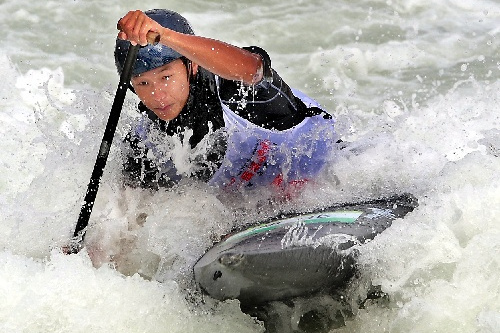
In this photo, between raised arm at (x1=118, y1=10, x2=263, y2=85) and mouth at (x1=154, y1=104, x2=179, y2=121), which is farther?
mouth at (x1=154, y1=104, x2=179, y2=121)

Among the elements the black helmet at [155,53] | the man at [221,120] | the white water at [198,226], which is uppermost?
the black helmet at [155,53]

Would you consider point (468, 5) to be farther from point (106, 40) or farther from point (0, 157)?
point (0, 157)

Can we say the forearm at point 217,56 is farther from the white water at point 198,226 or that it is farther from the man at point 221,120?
the white water at point 198,226

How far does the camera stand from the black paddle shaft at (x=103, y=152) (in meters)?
2.88

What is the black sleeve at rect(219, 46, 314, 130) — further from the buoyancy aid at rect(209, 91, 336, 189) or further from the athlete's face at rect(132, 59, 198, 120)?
the athlete's face at rect(132, 59, 198, 120)

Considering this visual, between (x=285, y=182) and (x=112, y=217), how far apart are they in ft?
2.66

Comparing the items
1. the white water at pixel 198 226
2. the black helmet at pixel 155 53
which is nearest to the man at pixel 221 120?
the black helmet at pixel 155 53

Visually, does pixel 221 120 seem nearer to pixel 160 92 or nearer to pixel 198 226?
pixel 160 92

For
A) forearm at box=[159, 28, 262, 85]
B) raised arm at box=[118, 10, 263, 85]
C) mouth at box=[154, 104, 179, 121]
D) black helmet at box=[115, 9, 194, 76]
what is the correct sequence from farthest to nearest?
mouth at box=[154, 104, 179, 121], black helmet at box=[115, 9, 194, 76], forearm at box=[159, 28, 262, 85], raised arm at box=[118, 10, 263, 85]

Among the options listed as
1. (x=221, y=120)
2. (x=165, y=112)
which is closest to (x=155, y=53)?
(x=165, y=112)

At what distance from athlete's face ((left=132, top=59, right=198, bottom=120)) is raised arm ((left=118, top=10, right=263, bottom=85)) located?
274 millimetres

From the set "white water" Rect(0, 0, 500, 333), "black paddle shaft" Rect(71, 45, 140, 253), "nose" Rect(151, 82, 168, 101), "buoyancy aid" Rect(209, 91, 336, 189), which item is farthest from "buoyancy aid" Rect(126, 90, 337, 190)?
"black paddle shaft" Rect(71, 45, 140, 253)

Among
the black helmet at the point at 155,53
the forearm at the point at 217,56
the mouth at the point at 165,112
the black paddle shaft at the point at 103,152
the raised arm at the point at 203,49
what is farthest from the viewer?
the mouth at the point at 165,112

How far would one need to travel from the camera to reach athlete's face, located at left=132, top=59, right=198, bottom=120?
3096 millimetres
